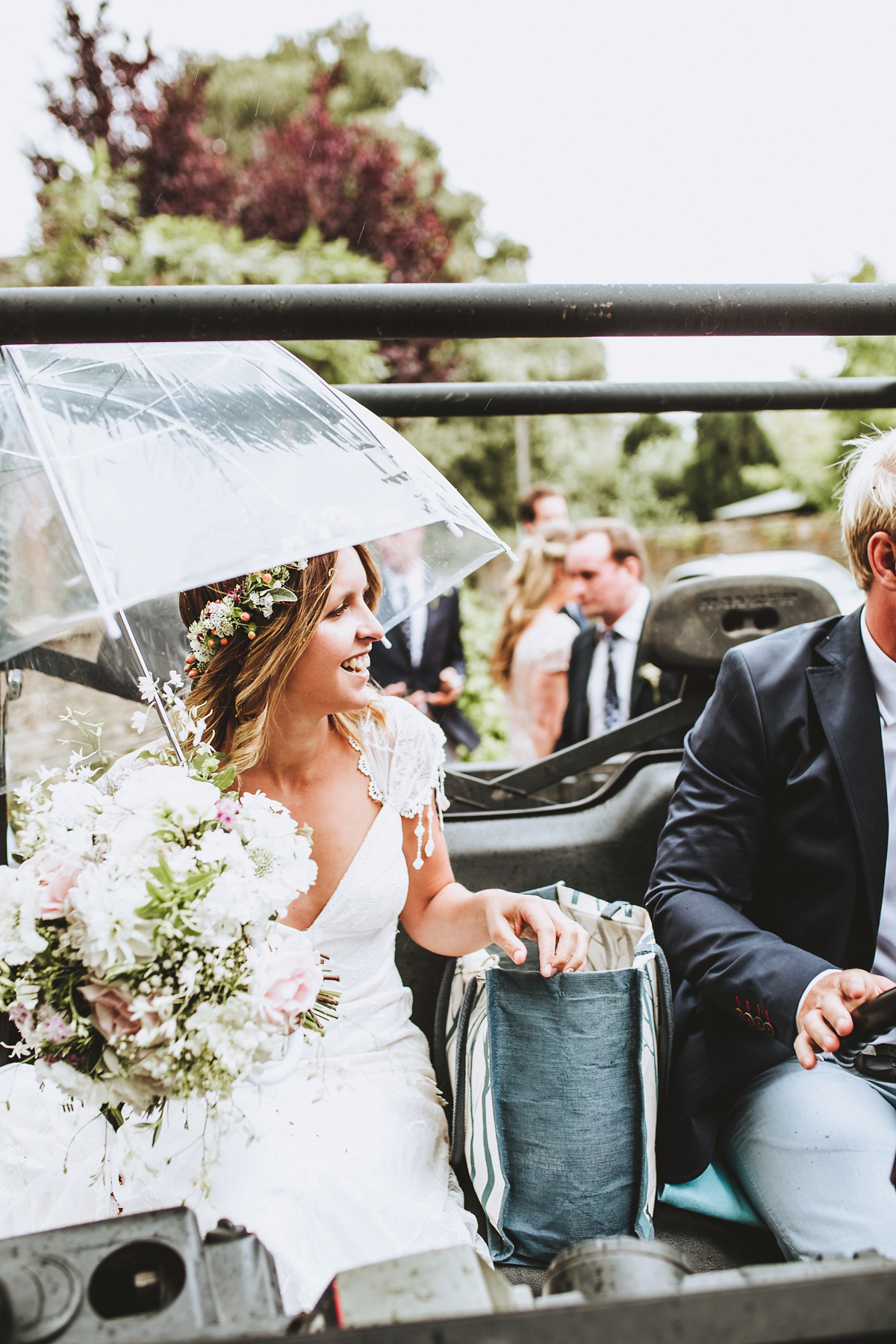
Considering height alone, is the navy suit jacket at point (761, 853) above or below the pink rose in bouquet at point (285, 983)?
below

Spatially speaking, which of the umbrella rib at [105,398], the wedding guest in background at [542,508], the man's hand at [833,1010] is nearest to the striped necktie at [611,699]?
the wedding guest in background at [542,508]

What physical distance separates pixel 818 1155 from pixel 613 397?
1.62 m

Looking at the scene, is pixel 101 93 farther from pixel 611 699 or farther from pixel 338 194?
pixel 611 699

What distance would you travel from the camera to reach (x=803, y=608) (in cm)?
246

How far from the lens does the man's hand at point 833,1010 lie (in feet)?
4.26

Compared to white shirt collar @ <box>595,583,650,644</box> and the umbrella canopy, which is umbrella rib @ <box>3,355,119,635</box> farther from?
white shirt collar @ <box>595,583,650,644</box>

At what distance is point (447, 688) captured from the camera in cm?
460

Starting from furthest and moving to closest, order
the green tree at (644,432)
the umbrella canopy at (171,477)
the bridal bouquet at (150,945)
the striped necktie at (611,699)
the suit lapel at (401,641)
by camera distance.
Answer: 1. the green tree at (644,432)
2. the suit lapel at (401,641)
3. the striped necktie at (611,699)
4. the umbrella canopy at (171,477)
5. the bridal bouquet at (150,945)

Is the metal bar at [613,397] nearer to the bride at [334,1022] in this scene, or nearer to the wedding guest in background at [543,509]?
the bride at [334,1022]

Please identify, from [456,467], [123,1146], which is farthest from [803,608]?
[456,467]

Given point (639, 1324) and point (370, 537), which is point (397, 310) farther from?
point (639, 1324)

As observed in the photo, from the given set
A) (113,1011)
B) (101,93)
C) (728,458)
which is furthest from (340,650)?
(728,458)

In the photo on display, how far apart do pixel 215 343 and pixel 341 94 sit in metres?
20.3

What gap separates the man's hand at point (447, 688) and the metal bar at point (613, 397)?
244cm
